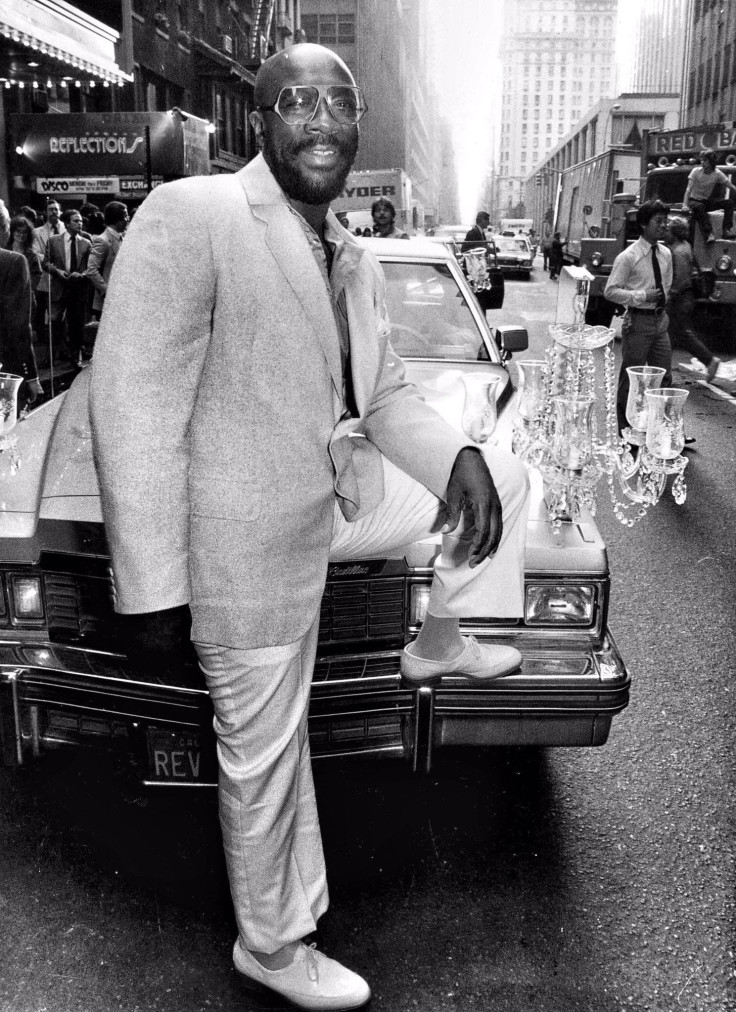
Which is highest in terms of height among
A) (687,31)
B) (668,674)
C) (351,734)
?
(687,31)

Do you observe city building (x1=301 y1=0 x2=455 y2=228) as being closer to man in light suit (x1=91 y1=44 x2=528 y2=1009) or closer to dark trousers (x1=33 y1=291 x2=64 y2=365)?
dark trousers (x1=33 y1=291 x2=64 y2=365)

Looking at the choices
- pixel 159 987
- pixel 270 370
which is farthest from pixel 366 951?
pixel 270 370

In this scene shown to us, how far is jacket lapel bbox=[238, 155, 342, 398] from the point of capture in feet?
6.31

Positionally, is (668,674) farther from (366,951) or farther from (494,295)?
(494,295)

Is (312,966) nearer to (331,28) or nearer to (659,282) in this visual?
(659,282)

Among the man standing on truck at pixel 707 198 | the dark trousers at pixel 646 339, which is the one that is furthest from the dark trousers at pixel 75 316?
the man standing on truck at pixel 707 198

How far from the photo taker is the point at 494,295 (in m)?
12.1

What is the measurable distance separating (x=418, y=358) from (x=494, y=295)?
24.5 ft

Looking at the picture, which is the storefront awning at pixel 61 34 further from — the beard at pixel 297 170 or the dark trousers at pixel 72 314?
the beard at pixel 297 170

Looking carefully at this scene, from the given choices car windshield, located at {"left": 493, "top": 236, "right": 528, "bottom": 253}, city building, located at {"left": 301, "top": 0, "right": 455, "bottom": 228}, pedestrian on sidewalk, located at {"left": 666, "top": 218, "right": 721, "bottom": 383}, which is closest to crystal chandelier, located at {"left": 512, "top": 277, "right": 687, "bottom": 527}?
pedestrian on sidewalk, located at {"left": 666, "top": 218, "right": 721, "bottom": 383}

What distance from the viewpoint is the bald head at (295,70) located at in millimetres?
2010

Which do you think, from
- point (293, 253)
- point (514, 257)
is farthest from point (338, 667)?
point (514, 257)

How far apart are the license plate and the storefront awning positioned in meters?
9.47

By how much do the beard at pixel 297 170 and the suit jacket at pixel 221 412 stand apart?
31 mm
